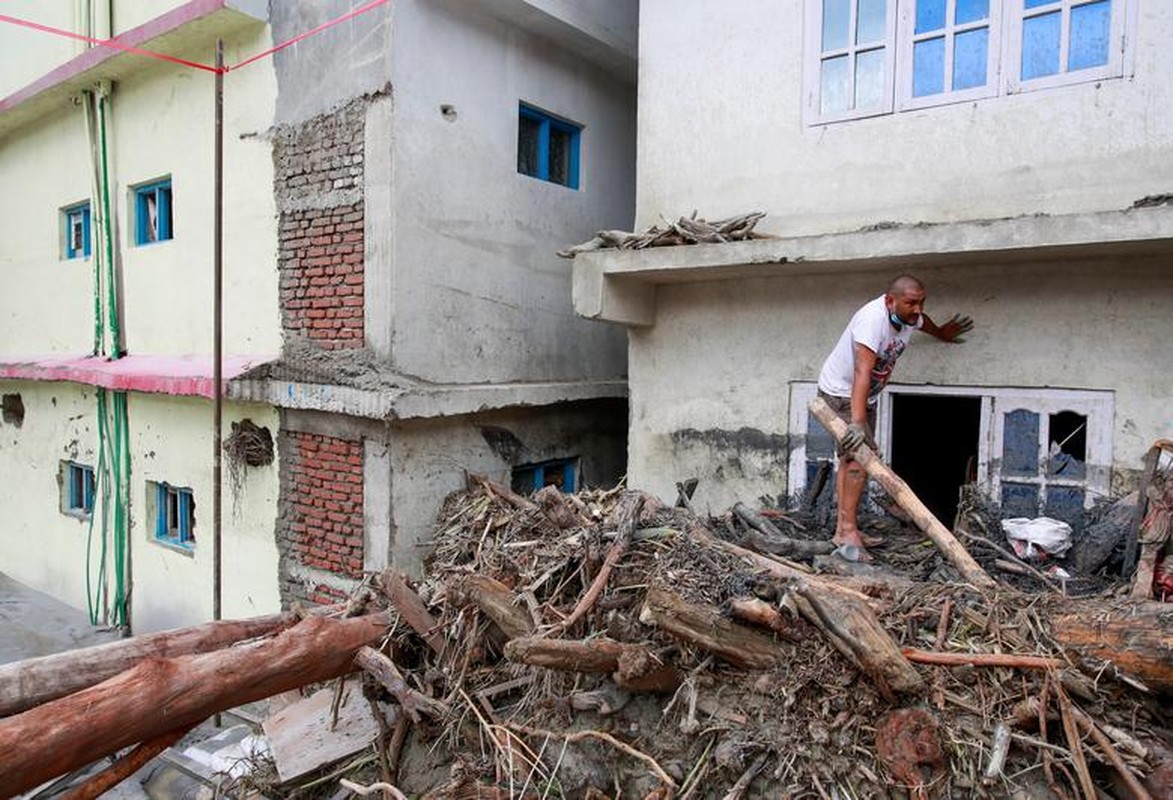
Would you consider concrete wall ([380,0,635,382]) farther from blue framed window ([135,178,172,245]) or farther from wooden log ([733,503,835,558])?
blue framed window ([135,178,172,245])

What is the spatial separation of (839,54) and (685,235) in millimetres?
1632

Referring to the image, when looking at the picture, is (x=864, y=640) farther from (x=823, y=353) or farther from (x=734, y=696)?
(x=823, y=353)

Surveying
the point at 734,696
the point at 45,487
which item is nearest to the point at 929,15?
the point at 734,696

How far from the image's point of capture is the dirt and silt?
301 cm

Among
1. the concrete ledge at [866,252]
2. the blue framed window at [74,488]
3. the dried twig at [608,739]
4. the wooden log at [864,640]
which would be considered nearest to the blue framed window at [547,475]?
the concrete ledge at [866,252]

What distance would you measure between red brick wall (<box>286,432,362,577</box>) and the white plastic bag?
491 cm

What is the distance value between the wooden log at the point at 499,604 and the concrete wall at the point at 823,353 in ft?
8.50

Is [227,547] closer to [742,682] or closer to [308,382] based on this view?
[308,382]

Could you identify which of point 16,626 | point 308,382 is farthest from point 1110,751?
point 16,626

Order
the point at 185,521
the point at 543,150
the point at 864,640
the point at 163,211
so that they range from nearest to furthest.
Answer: the point at 864,640 → the point at 543,150 → the point at 185,521 → the point at 163,211

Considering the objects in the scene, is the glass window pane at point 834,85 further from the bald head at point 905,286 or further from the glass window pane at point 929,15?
the bald head at point 905,286

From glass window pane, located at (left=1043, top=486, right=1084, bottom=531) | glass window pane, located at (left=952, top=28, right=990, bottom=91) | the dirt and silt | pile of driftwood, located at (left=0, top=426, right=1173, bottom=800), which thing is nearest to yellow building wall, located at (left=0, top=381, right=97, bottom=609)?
the dirt and silt

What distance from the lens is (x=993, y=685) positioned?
123 inches

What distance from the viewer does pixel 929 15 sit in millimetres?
Answer: 5008
